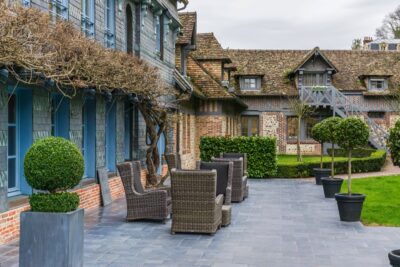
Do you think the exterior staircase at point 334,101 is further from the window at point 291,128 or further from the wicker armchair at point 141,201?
the wicker armchair at point 141,201

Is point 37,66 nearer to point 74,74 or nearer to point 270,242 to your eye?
point 74,74

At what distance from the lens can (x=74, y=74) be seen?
884 cm

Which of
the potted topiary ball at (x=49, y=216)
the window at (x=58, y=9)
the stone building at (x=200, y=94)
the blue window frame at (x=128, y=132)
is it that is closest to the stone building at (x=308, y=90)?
the stone building at (x=200, y=94)

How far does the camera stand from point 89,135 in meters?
12.5

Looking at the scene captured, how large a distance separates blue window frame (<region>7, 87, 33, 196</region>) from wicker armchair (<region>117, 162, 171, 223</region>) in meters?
1.73

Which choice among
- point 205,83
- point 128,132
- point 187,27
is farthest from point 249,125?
point 128,132

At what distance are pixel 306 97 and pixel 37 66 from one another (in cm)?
2655

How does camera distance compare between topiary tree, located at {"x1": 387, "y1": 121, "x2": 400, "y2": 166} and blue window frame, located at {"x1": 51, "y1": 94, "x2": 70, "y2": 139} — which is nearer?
topiary tree, located at {"x1": 387, "y1": 121, "x2": 400, "y2": 166}

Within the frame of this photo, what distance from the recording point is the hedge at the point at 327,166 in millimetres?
19953

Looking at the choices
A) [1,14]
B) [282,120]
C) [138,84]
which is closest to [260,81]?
[282,120]

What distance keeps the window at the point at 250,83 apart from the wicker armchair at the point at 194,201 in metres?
25.4

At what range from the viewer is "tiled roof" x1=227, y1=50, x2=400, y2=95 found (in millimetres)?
33688

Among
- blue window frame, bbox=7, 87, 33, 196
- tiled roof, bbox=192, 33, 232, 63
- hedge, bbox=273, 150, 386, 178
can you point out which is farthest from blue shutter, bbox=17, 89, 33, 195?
tiled roof, bbox=192, 33, 232, 63

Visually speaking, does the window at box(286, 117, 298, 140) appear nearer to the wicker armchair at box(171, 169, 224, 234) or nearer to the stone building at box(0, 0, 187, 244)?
the stone building at box(0, 0, 187, 244)
